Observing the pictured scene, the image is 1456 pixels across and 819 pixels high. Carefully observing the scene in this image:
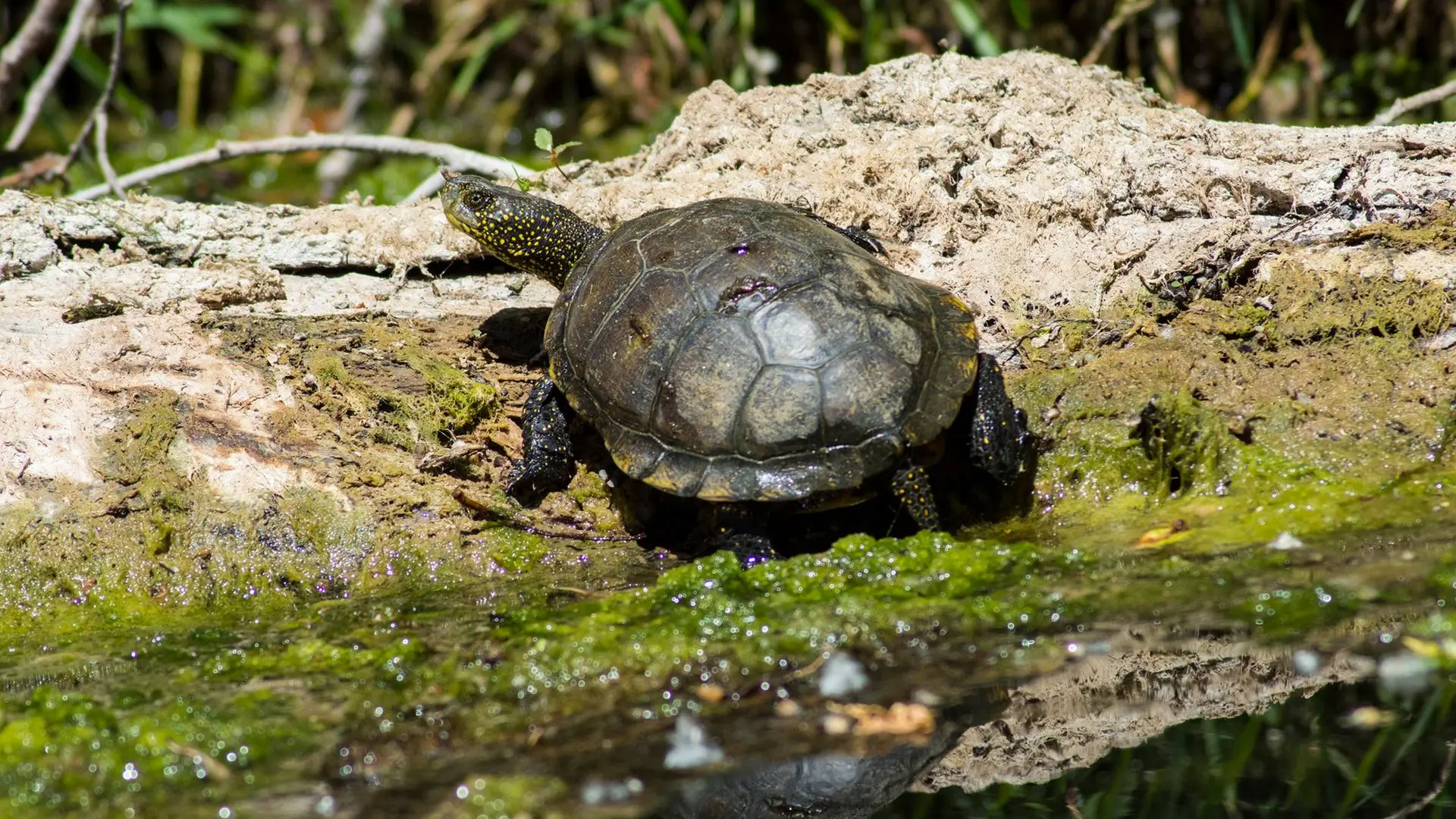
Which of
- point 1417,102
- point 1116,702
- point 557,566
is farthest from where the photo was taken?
point 1417,102

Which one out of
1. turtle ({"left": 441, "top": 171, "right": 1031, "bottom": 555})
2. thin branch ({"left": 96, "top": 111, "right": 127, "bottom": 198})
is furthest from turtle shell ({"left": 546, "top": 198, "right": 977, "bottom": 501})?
thin branch ({"left": 96, "top": 111, "right": 127, "bottom": 198})

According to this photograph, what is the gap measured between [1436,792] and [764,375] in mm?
1900

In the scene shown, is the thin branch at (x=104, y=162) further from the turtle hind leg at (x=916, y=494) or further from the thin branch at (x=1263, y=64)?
the thin branch at (x=1263, y=64)

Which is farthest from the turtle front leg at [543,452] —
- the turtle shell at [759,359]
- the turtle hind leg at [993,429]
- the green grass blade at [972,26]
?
the green grass blade at [972,26]

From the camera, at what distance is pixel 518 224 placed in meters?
4.19

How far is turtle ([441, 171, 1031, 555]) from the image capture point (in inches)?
129

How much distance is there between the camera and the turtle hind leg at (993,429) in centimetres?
347

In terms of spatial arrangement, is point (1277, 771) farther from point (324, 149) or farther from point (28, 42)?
point (28, 42)

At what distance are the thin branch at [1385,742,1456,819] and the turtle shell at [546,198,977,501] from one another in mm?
1442

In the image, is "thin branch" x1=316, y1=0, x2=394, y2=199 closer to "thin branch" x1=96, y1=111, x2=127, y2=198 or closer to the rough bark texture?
"thin branch" x1=96, y1=111, x2=127, y2=198

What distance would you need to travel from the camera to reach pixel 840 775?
99.3 inches

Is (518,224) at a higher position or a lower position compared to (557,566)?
higher

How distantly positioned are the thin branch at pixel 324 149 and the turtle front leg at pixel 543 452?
5.92 ft

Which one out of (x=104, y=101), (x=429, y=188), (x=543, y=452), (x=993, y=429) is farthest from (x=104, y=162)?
(x=993, y=429)
